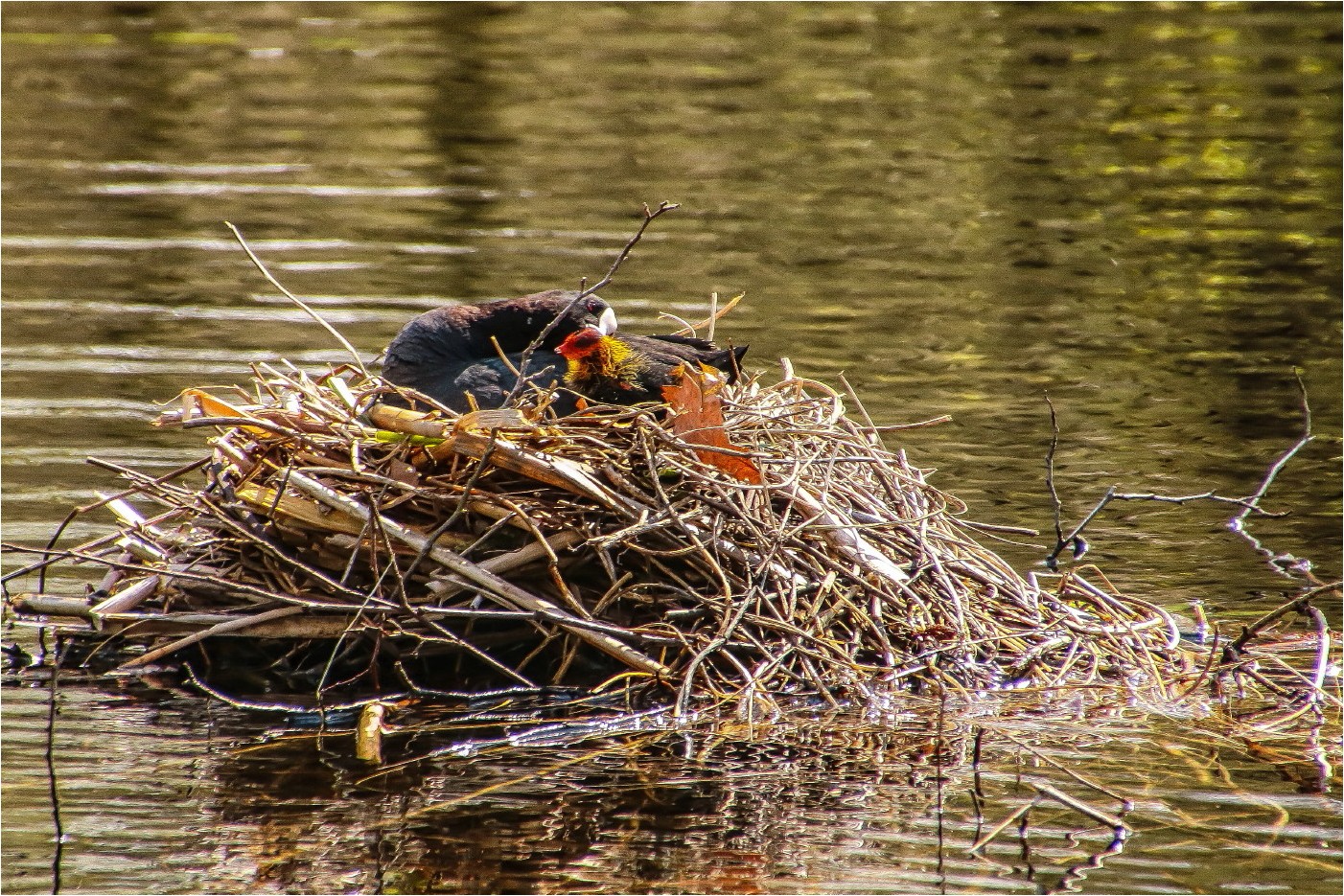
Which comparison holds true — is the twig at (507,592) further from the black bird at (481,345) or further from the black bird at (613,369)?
the black bird at (613,369)

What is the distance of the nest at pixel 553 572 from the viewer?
679 cm

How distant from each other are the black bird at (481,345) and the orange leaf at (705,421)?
1.80 feet

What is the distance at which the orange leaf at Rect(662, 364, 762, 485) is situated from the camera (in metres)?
6.94

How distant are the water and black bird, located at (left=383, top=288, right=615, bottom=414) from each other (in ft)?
5.22

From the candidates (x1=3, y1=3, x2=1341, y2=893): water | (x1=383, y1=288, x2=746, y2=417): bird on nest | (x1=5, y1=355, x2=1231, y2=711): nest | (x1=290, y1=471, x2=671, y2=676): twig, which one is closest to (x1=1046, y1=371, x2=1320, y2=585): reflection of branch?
(x1=3, y1=3, x2=1341, y2=893): water

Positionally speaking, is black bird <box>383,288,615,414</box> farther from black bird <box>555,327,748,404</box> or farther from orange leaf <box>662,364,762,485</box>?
orange leaf <box>662,364,762,485</box>

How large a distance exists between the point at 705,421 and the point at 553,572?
81 centimetres

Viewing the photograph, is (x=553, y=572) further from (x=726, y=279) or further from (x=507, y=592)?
(x=726, y=279)

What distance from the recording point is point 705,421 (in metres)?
6.97

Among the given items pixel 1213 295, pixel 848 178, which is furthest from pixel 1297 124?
pixel 1213 295

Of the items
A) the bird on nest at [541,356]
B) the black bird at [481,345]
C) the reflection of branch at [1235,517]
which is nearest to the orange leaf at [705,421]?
the bird on nest at [541,356]

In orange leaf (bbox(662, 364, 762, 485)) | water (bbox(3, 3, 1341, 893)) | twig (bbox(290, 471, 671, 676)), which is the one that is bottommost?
water (bbox(3, 3, 1341, 893))

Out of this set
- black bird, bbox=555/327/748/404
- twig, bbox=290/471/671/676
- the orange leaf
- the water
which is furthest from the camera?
black bird, bbox=555/327/748/404

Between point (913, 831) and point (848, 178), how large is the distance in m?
12.7
